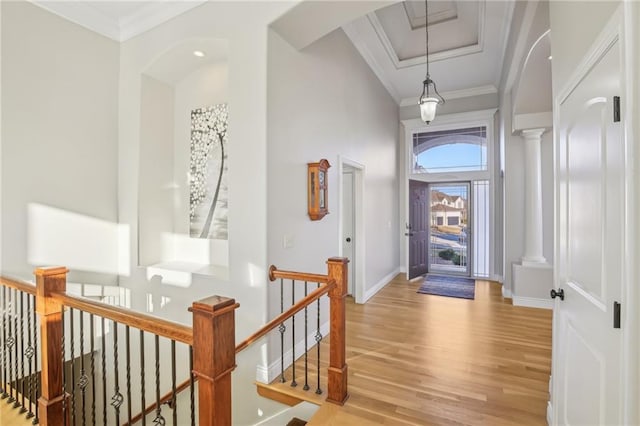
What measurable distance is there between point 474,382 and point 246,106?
10.2ft

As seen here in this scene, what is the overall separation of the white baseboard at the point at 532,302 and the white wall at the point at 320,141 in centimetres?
210

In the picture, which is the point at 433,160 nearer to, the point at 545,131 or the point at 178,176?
the point at 545,131

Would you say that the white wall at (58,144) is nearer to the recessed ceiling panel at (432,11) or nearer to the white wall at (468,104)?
the recessed ceiling panel at (432,11)

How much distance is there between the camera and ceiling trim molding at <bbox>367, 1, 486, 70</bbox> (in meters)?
4.00

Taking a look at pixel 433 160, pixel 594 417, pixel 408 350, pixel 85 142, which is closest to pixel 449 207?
pixel 433 160

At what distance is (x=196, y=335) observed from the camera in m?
1.21

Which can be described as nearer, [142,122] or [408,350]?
[408,350]

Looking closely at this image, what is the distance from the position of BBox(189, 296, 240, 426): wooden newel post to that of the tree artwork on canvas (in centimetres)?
241

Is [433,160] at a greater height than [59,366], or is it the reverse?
[433,160]

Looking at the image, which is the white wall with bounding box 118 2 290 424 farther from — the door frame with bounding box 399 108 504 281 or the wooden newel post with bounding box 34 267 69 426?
the door frame with bounding box 399 108 504 281

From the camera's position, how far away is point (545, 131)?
454cm

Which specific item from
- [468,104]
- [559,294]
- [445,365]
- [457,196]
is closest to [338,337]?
[445,365]

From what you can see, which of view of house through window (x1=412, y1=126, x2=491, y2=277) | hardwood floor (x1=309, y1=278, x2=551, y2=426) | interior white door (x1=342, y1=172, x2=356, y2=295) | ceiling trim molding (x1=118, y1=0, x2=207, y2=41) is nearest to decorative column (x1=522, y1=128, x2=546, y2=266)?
hardwood floor (x1=309, y1=278, x2=551, y2=426)

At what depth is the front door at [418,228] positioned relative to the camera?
20.5ft
